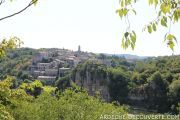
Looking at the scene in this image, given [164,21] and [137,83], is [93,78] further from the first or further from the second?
[164,21]

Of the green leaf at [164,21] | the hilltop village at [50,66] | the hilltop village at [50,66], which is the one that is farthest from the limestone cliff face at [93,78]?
the green leaf at [164,21]

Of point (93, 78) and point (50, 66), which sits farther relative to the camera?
point (50, 66)

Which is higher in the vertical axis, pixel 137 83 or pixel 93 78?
pixel 93 78

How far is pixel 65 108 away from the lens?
21688mm

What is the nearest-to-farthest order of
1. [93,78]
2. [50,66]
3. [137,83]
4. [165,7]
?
1. [165,7]
2. [137,83]
3. [93,78]
4. [50,66]

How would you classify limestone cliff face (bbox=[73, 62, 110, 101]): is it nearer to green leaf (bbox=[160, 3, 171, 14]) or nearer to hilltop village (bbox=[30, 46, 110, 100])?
hilltop village (bbox=[30, 46, 110, 100])

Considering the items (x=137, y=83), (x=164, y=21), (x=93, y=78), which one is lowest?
(x=137, y=83)

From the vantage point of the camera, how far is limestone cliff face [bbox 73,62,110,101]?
7519cm

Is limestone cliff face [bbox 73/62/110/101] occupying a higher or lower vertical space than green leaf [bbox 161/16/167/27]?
lower

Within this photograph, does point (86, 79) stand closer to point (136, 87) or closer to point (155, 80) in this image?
point (136, 87)

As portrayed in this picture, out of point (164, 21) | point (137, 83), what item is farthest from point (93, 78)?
point (164, 21)

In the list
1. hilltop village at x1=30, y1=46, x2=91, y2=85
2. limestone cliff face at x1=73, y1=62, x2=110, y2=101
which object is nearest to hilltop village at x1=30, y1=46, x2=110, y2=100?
hilltop village at x1=30, y1=46, x2=91, y2=85

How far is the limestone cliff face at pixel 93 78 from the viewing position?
75.2 metres

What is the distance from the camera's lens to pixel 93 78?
7662 centimetres
